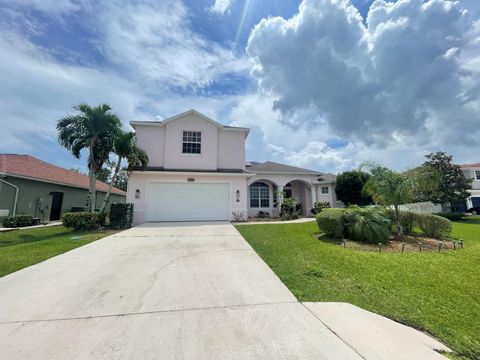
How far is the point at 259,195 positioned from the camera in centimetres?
2022

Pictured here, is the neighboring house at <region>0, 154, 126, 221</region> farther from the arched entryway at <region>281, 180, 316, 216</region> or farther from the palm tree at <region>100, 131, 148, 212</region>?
the arched entryway at <region>281, 180, 316, 216</region>

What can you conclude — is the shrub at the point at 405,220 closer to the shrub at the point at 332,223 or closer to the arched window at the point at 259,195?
the shrub at the point at 332,223

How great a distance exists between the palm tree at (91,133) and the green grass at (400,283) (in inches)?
439

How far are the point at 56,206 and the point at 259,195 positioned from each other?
16902mm

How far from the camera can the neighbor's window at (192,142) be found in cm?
1585

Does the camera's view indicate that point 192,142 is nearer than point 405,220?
No

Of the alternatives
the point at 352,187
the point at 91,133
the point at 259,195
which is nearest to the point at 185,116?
the point at 91,133

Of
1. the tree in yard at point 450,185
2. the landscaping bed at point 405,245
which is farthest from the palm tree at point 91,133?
the tree in yard at point 450,185

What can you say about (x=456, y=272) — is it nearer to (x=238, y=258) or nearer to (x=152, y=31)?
(x=238, y=258)

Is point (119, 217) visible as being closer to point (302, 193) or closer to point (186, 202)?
point (186, 202)

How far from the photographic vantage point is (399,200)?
8.91 m

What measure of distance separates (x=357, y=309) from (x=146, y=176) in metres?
13.6

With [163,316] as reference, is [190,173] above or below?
above

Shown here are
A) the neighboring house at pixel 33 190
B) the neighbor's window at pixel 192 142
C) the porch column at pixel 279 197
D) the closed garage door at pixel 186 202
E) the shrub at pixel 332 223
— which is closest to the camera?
the shrub at pixel 332 223
